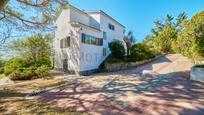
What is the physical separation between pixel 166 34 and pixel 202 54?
74.6 feet

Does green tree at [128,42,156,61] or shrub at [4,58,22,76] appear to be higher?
green tree at [128,42,156,61]

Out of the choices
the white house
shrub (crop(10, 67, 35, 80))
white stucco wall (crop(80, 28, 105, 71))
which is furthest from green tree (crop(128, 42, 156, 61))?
shrub (crop(10, 67, 35, 80))

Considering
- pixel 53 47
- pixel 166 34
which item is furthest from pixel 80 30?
pixel 166 34

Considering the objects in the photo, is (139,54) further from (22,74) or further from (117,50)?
(22,74)

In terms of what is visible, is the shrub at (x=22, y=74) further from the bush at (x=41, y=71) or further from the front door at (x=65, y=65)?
the front door at (x=65, y=65)

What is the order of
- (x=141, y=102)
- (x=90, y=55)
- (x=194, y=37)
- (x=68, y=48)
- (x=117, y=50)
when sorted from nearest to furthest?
(x=141, y=102) < (x=194, y=37) < (x=68, y=48) < (x=90, y=55) < (x=117, y=50)

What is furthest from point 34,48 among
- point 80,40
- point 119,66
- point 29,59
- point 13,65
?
point 119,66

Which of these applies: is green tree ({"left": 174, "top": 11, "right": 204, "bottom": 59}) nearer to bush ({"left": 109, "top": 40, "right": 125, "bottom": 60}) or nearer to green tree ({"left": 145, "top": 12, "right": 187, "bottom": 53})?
bush ({"left": 109, "top": 40, "right": 125, "bottom": 60})

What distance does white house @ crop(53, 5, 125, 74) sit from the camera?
2005 centimetres

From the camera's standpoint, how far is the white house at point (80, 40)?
20047 millimetres

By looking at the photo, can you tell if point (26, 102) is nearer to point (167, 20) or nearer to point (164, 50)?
point (164, 50)

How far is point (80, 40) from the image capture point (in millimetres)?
19828

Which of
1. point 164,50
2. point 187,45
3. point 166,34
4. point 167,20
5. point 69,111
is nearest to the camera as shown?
point 69,111

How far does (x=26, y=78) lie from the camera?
1973 cm
